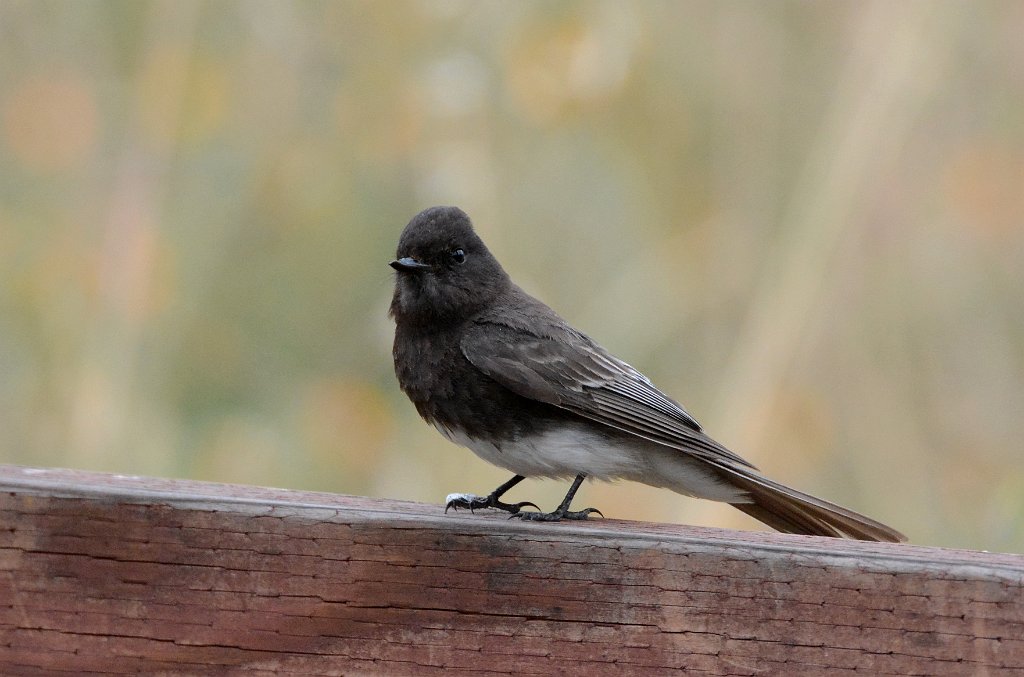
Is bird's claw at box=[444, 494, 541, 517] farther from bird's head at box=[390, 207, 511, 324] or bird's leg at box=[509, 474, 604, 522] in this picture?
bird's head at box=[390, 207, 511, 324]

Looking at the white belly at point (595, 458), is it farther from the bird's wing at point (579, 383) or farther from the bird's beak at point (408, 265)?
the bird's beak at point (408, 265)

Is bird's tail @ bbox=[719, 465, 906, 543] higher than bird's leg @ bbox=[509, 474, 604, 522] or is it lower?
higher

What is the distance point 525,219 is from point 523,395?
1576 millimetres

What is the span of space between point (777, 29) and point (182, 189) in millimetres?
2523

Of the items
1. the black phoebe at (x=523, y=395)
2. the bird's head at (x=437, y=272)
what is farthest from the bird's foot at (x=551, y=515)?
the bird's head at (x=437, y=272)

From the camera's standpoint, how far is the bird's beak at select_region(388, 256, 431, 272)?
3600 millimetres

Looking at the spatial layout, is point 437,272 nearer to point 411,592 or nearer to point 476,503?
point 476,503

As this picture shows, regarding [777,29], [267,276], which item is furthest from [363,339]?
[777,29]

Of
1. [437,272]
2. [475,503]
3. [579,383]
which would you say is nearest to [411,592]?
[475,503]

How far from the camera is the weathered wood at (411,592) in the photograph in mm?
2207

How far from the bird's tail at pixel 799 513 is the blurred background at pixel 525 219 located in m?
0.82

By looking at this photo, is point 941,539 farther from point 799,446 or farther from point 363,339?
point 363,339

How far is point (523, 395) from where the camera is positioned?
11.6ft

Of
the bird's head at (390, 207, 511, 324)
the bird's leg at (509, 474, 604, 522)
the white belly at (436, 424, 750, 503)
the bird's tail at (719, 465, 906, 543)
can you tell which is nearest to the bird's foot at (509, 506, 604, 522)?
the bird's leg at (509, 474, 604, 522)
